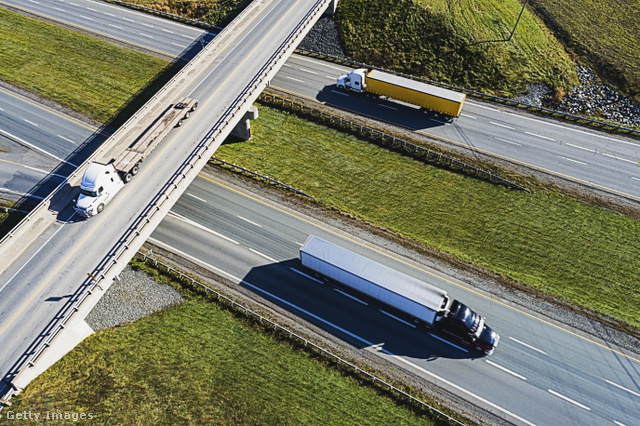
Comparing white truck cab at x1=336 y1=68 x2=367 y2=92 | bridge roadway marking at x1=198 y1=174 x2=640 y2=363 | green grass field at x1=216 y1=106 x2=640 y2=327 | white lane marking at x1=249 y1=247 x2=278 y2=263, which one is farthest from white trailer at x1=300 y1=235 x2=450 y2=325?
white truck cab at x1=336 y1=68 x2=367 y2=92

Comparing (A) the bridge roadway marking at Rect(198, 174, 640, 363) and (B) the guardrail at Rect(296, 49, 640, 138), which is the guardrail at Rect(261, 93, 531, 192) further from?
(A) the bridge roadway marking at Rect(198, 174, 640, 363)

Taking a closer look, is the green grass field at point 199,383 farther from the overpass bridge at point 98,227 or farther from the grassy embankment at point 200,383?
the overpass bridge at point 98,227

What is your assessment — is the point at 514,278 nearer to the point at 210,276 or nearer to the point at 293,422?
the point at 293,422

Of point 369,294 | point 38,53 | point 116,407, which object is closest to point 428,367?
point 369,294

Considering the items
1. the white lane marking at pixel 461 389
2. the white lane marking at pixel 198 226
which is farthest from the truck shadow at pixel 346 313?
the white lane marking at pixel 198 226

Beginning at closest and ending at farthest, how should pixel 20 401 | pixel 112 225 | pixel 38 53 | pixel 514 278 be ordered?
pixel 20 401
pixel 112 225
pixel 514 278
pixel 38 53
